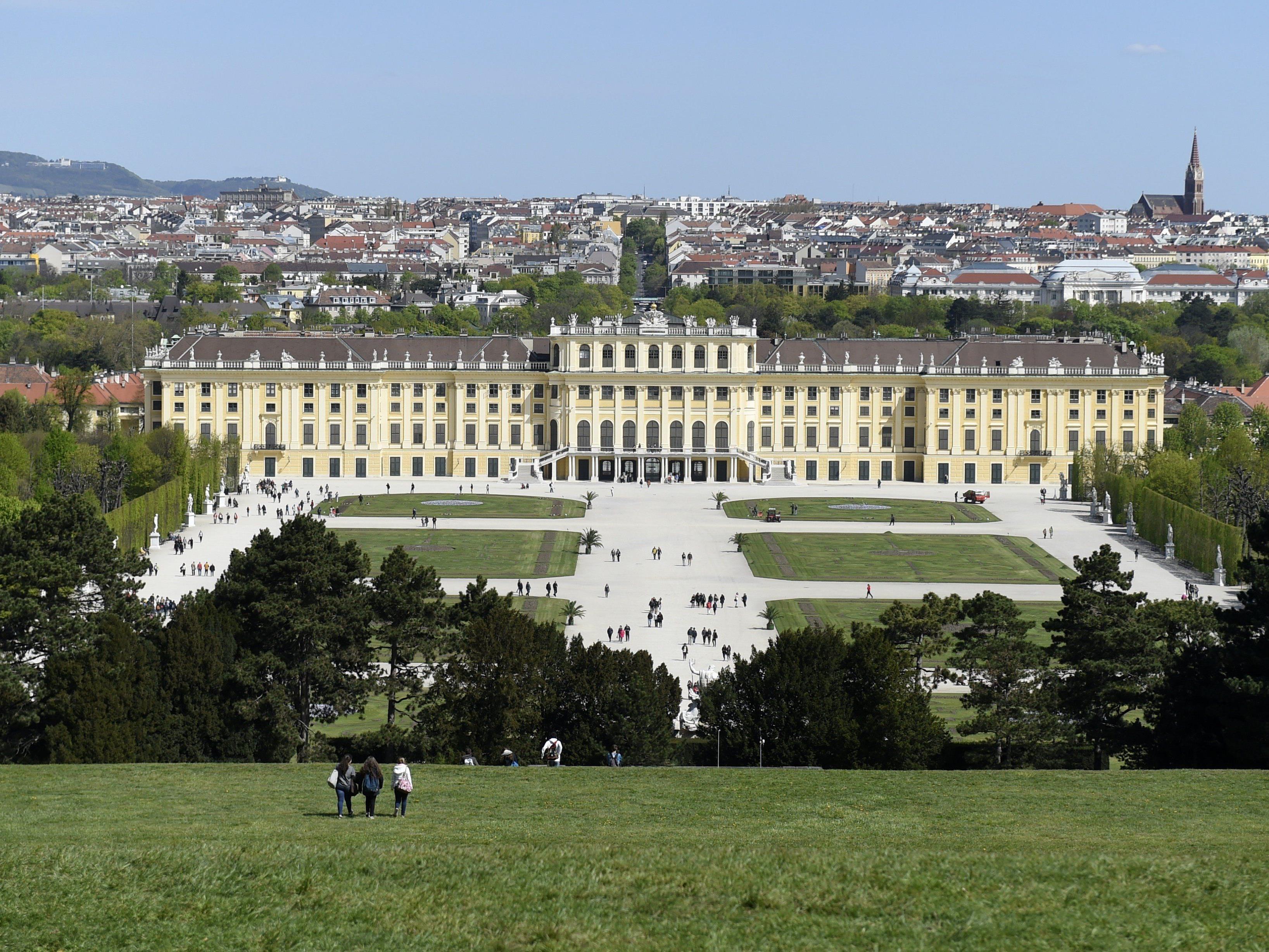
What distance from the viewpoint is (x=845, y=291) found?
186875 millimetres

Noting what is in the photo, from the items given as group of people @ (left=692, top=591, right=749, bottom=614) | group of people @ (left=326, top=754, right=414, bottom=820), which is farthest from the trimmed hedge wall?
group of people @ (left=326, top=754, right=414, bottom=820)

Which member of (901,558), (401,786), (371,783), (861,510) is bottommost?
(901,558)

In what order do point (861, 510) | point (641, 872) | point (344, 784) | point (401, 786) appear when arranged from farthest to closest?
point (861, 510) → point (401, 786) → point (344, 784) → point (641, 872)

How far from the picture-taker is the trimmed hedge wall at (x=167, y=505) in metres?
65.2

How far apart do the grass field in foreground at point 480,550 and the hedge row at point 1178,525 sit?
2136 centimetres

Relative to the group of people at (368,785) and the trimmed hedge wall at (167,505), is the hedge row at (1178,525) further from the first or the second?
the group of people at (368,785)

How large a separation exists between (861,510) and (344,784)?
2478 inches

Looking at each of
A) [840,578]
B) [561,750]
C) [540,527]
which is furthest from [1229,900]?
[540,527]

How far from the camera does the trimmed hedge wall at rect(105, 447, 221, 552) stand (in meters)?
65.2

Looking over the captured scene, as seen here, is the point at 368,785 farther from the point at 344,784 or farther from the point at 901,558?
the point at 901,558

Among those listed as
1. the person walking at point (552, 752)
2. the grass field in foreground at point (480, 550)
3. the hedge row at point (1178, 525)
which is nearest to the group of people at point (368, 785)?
the person walking at point (552, 752)

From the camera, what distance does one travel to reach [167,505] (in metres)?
73.0

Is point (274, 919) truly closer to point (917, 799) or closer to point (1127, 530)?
point (917, 799)

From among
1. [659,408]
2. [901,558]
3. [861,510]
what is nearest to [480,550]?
[901,558]
